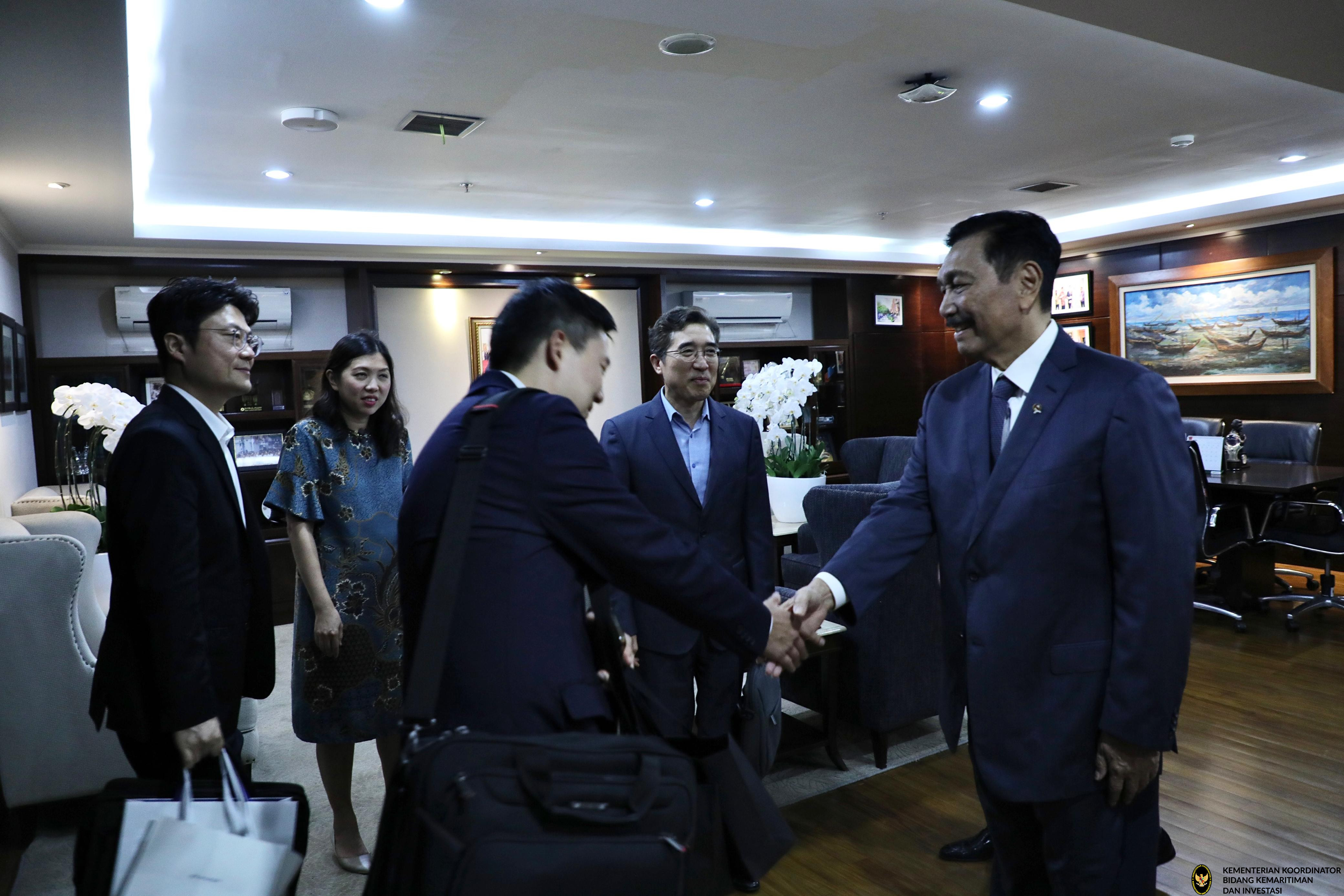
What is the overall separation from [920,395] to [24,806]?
27.1ft

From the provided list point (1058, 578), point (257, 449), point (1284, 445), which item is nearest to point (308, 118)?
point (257, 449)

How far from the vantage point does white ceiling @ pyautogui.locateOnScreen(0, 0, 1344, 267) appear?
3092mm

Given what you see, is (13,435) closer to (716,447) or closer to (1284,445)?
(716,447)

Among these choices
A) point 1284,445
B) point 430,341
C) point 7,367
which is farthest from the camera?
point 430,341

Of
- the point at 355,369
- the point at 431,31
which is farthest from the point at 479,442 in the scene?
the point at 431,31

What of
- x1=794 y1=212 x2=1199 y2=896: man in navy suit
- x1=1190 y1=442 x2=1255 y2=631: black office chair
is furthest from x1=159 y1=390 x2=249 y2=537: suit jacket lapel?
x1=1190 y1=442 x2=1255 y2=631: black office chair

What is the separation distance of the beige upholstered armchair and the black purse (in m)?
2.31

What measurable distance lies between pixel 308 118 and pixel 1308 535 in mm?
5739

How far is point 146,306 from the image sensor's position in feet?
18.5

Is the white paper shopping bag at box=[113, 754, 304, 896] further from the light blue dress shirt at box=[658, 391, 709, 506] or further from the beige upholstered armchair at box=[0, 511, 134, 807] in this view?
the beige upholstered armchair at box=[0, 511, 134, 807]

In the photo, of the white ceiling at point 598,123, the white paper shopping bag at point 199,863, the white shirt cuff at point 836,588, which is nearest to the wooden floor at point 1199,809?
the white shirt cuff at point 836,588

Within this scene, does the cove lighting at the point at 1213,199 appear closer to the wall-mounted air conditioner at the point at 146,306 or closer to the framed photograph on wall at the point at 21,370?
the wall-mounted air conditioner at the point at 146,306

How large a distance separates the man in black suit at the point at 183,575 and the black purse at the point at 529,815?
0.76 metres

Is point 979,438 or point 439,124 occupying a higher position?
point 439,124
